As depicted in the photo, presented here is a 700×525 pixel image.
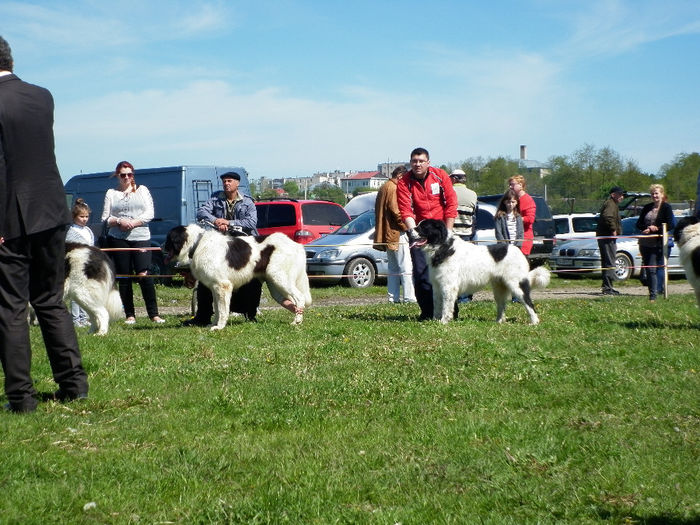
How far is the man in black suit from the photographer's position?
5236 mm

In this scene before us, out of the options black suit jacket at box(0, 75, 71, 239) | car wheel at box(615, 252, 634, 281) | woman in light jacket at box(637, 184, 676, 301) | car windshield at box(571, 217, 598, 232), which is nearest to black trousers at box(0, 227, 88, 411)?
black suit jacket at box(0, 75, 71, 239)

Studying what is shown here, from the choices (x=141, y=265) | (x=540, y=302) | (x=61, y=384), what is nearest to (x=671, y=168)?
(x=540, y=302)

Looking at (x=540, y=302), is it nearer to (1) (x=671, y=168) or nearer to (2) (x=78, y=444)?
(2) (x=78, y=444)

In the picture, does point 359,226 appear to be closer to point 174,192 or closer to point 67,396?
point 174,192

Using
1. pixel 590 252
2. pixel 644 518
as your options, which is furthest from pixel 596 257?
pixel 644 518

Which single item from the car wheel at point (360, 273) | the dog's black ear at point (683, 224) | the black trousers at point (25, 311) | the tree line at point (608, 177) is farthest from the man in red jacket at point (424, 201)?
the tree line at point (608, 177)

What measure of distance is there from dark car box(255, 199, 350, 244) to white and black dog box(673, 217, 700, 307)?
36.3ft

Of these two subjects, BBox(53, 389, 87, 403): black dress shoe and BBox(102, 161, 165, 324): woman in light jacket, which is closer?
BBox(53, 389, 87, 403): black dress shoe

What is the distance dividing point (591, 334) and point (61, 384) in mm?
5907

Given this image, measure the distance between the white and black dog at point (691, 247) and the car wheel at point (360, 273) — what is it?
9593 millimetres

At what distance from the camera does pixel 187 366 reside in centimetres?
739

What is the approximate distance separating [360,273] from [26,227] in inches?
546

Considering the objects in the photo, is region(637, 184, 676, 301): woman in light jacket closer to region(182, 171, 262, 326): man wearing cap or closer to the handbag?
region(182, 171, 262, 326): man wearing cap

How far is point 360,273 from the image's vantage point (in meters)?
18.9
